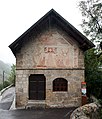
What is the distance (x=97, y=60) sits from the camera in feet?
88.0

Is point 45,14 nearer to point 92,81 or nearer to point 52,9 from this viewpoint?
point 52,9

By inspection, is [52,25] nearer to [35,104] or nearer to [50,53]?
[50,53]

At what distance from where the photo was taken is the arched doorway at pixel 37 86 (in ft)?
64.6

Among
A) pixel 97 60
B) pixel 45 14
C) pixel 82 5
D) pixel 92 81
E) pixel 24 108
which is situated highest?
pixel 82 5

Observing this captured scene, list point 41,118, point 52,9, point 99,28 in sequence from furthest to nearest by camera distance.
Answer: point 99,28
point 52,9
point 41,118

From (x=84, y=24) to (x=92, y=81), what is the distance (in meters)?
5.40

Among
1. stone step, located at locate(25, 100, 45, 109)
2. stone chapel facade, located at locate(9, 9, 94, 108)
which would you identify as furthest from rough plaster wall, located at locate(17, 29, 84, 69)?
stone step, located at locate(25, 100, 45, 109)

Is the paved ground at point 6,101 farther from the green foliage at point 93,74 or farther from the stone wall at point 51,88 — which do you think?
the green foliage at point 93,74

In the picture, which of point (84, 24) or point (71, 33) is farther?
point (84, 24)

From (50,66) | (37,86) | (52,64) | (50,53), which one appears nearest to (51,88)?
(37,86)

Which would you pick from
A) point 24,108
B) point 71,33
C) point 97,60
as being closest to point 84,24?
point 97,60

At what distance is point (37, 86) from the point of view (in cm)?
1981

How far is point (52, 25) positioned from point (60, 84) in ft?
14.5

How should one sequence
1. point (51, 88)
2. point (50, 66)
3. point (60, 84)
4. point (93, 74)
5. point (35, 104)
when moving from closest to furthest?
1. point (35, 104)
2. point (51, 88)
3. point (50, 66)
4. point (60, 84)
5. point (93, 74)
